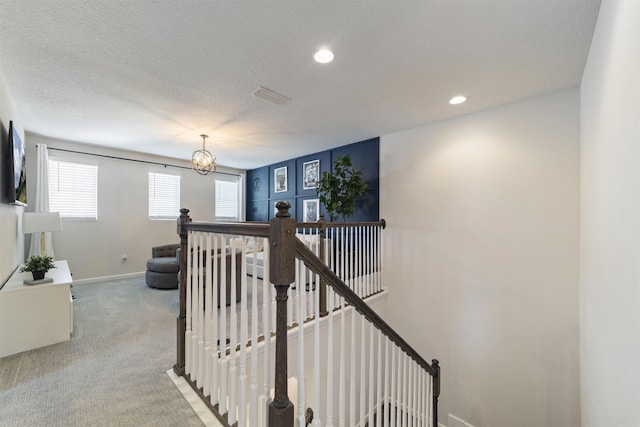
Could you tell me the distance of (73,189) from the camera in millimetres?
4398

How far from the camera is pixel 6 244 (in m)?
2.64

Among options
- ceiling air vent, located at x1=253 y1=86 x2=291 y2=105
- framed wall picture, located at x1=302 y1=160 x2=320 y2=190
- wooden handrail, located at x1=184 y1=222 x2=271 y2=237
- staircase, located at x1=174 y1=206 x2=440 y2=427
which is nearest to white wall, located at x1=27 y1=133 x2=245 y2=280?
framed wall picture, located at x1=302 y1=160 x2=320 y2=190

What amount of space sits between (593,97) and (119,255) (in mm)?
6766

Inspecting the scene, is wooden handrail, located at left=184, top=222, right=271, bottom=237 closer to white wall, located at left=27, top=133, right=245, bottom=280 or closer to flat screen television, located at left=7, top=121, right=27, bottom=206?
flat screen television, located at left=7, top=121, right=27, bottom=206

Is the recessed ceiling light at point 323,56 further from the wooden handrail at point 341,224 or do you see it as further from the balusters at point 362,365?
the balusters at point 362,365

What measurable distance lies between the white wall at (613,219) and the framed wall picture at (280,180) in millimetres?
4694

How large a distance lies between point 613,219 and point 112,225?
6447 millimetres

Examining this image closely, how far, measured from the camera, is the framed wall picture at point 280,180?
5.73 meters

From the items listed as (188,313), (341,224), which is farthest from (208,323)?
(341,224)

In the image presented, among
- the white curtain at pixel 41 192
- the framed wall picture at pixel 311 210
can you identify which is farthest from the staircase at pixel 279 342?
the white curtain at pixel 41 192

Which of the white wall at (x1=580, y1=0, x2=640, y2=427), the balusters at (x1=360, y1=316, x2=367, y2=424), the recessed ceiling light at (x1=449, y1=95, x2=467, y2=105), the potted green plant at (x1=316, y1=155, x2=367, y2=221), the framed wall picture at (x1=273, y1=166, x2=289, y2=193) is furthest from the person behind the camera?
the framed wall picture at (x1=273, y1=166, x2=289, y2=193)

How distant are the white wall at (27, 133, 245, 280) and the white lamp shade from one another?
1.29 metres

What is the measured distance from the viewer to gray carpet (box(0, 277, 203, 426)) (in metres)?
1.50

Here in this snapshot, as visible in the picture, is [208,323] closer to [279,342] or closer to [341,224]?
[279,342]
